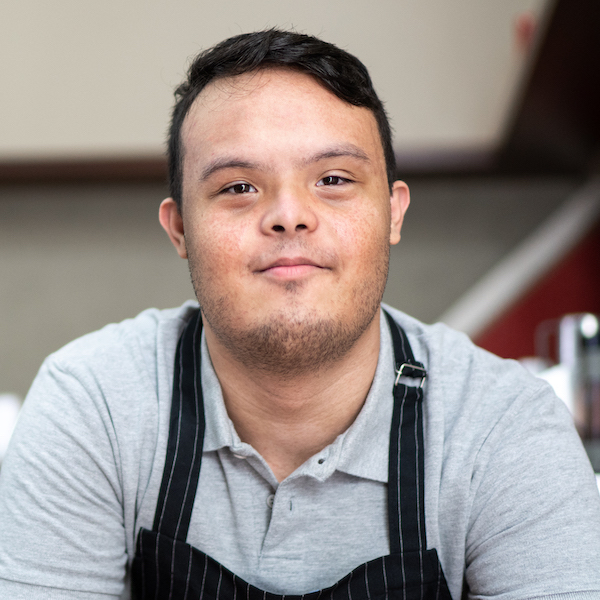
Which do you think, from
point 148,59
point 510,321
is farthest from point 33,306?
point 510,321

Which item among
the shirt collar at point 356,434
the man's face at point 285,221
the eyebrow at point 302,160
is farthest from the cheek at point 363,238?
the shirt collar at point 356,434

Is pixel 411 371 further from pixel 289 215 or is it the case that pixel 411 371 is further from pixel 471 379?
pixel 289 215

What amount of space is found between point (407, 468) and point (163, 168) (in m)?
2.33

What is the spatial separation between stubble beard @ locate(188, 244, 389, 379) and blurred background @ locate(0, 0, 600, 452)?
1926 millimetres

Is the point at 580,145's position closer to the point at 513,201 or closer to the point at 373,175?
the point at 513,201

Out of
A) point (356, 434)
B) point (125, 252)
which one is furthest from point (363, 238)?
point (125, 252)

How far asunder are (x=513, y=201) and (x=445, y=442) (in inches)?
92.5

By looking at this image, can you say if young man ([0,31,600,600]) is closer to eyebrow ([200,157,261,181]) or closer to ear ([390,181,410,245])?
eyebrow ([200,157,261,181])

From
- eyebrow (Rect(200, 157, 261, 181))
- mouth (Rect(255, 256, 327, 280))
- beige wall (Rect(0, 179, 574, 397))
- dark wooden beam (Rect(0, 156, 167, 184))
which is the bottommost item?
mouth (Rect(255, 256, 327, 280))

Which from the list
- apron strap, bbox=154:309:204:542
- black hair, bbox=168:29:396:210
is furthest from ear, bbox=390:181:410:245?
apron strap, bbox=154:309:204:542

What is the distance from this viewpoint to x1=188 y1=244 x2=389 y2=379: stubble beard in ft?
3.23

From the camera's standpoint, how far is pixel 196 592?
1015 mm

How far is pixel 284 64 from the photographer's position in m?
1.11

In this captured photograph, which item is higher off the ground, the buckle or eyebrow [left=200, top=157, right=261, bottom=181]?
eyebrow [left=200, top=157, right=261, bottom=181]
